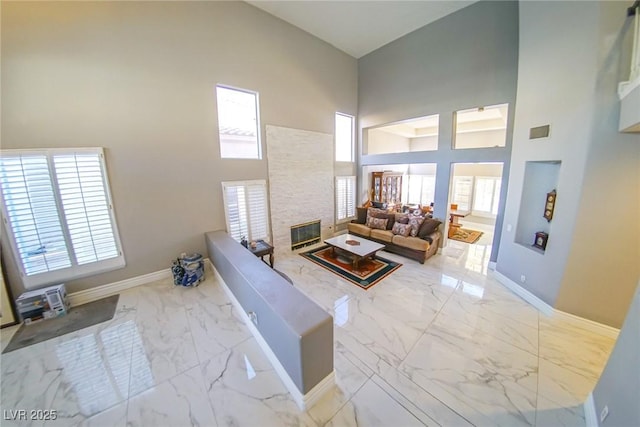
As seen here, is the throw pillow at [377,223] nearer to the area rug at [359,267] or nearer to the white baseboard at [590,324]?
the area rug at [359,267]

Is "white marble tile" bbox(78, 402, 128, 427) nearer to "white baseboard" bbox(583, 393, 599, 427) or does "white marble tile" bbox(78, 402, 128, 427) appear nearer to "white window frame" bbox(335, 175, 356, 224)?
"white baseboard" bbox(583, 393, 599, 427)

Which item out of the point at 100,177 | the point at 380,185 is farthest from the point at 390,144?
the point at 100,177

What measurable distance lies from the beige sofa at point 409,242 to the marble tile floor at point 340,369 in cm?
136

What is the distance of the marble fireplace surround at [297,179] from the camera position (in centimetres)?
459

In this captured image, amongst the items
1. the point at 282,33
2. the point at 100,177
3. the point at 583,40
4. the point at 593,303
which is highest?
the point at 282,33

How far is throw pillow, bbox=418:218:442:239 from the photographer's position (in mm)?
4598

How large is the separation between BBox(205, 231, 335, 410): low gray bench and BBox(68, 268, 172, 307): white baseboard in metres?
2.02

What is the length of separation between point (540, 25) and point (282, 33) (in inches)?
168

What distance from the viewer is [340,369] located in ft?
6.75

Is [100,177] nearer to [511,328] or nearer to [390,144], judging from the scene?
[511,328]

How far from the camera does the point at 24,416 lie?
163 cm

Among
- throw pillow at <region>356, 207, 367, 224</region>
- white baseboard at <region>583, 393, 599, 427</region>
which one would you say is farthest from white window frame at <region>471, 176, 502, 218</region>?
white baseboard at <region>583, 393, 599, 427</region>

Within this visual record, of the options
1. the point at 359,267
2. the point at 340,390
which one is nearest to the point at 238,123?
the point at 359,267

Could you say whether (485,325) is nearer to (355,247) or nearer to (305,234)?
(355,247)
